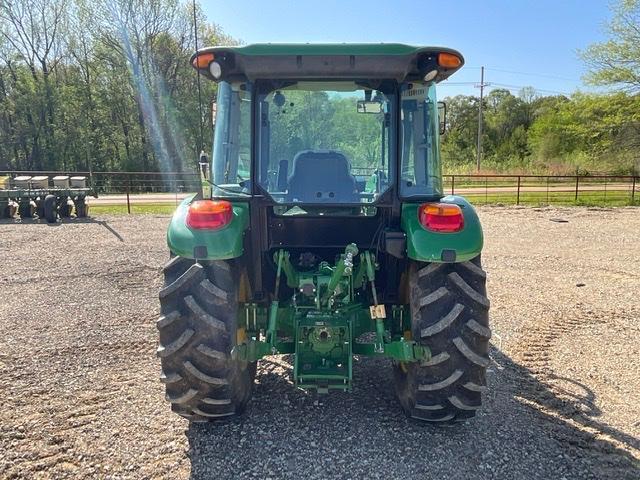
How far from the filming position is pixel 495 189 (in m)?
21.6

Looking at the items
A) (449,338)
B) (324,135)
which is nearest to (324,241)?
(324,135)

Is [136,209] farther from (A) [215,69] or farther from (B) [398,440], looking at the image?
(B) [398,440]

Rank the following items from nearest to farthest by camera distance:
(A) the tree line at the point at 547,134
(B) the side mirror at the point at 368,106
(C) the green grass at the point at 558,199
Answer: (B) the side mirror at the point at 368,106, (C) the green grass at the point at 558,199, (A) the tree line at the point at 547,134

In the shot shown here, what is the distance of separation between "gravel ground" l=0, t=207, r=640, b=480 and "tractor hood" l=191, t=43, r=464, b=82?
2084 mm

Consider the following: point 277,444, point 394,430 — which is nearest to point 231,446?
point 277,444

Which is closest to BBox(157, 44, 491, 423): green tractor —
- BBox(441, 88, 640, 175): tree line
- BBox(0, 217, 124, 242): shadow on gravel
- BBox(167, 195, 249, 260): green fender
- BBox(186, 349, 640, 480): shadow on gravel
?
BBox(167, 195, 249, 260): green fender

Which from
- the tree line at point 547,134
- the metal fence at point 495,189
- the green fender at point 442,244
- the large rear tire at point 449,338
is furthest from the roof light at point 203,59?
the metal fence at point 495,189

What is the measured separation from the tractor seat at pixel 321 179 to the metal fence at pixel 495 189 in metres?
13.1

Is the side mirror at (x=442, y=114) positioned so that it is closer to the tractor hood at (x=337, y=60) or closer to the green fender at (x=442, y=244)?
the tractor hood at (x=337, y=60)

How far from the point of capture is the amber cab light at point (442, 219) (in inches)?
114

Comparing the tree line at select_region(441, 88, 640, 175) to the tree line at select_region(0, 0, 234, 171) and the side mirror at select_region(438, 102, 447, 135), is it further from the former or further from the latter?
the tree line at select_region(0, 0, 234, 171)

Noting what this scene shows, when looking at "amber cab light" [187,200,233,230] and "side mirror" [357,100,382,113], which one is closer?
"amber cab light" [187,200,233,230]

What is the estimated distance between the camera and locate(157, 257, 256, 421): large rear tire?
288 cm

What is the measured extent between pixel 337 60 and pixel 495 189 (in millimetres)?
20229
